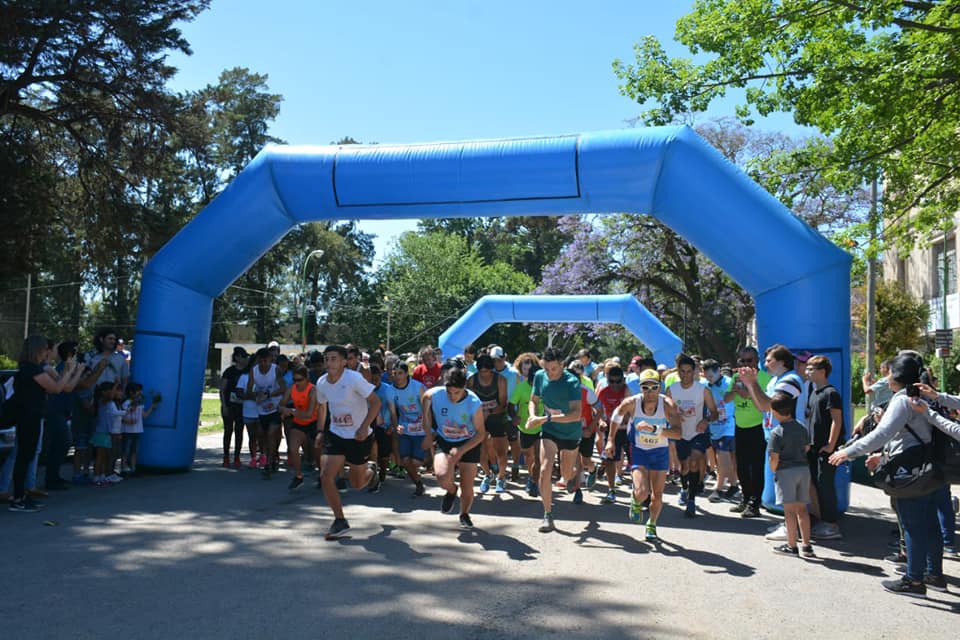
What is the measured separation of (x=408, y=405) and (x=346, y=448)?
A: 8.90 ft

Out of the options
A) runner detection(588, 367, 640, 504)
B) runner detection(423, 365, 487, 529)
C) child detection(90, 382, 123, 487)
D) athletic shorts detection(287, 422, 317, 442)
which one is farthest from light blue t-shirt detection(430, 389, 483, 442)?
child detection(90, 382, 123, 487)

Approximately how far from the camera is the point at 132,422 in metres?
10.2

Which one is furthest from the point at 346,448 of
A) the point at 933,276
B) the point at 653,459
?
the point at 933,276

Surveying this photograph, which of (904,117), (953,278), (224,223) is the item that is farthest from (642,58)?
(953,278)

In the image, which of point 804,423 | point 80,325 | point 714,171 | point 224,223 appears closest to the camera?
point 804,423

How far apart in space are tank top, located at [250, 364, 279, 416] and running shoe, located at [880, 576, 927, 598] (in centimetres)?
805

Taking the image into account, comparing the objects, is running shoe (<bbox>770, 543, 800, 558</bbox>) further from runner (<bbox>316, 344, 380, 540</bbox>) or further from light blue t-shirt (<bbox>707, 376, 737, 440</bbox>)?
runner (<bbox>316, 344, 380, 540</bbox>)

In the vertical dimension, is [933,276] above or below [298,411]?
above

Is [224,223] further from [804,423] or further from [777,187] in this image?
[777,187]

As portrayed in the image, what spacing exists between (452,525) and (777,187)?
8.98 m

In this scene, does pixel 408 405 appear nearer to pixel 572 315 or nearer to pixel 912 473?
pixel 912 473

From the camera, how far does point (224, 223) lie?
10453mm

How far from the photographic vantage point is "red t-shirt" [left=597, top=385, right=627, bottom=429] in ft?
32.9

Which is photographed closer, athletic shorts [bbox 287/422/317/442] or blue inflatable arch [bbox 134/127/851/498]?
blue inflatable arch [bbox 134/127/851/498]
